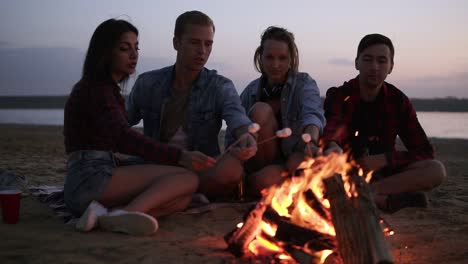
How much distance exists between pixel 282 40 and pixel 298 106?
672 mm

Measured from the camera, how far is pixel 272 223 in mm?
3127

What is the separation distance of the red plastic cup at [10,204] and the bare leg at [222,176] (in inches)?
60.6

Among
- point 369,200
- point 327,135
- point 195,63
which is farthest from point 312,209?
point 195,63

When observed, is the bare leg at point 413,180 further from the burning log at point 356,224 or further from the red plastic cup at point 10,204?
the red plastic cup at point 10,204

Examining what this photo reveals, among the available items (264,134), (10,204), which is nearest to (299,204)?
(264,134)

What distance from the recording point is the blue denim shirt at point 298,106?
4.67 m

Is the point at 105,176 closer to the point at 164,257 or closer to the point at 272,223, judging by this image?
the point at 164,257

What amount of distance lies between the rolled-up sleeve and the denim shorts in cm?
185

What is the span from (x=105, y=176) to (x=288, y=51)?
7.17 ft

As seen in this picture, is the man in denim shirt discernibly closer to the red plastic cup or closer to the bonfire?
the bonfire

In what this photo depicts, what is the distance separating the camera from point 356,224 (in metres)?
2.71

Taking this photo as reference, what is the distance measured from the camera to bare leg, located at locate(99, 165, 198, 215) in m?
3.72

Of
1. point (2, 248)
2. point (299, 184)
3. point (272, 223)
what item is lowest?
point (2, 248)

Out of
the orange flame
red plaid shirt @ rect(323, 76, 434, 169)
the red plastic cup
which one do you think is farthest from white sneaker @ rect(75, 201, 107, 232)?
red plaid shirt @ rect(323, 76, 434, 169)
